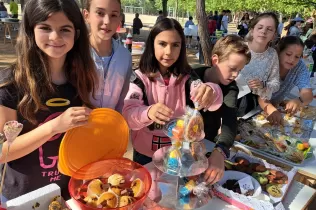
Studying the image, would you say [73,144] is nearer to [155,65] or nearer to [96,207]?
[96,207]

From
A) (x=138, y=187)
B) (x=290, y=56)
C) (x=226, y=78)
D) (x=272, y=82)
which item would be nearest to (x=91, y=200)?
(x=138, y=187)

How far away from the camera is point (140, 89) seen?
159 cm

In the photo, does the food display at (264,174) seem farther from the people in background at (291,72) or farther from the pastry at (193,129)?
the people in background at (291,72)

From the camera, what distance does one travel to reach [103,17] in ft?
5.19

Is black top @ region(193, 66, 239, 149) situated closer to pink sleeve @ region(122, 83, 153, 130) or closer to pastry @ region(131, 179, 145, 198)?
pink sleeve @ region(122, 83, 153, 130)

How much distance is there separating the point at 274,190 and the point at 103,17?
1.31 metres

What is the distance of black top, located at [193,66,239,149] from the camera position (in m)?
1.61

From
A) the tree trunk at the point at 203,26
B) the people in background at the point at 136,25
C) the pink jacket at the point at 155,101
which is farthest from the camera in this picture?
the people in background at the point at 136,25

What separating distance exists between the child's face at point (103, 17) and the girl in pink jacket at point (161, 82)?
244mm

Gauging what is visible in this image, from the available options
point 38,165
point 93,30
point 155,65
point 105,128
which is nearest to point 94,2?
point 93,30

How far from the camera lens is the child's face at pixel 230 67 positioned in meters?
1.71

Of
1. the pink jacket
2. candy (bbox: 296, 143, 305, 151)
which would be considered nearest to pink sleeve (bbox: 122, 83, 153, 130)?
the pink jacket

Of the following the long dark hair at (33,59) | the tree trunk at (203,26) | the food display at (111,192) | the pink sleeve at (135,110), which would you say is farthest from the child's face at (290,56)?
the tree trunk at (203,26)

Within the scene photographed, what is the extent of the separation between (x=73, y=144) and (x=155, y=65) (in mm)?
739
